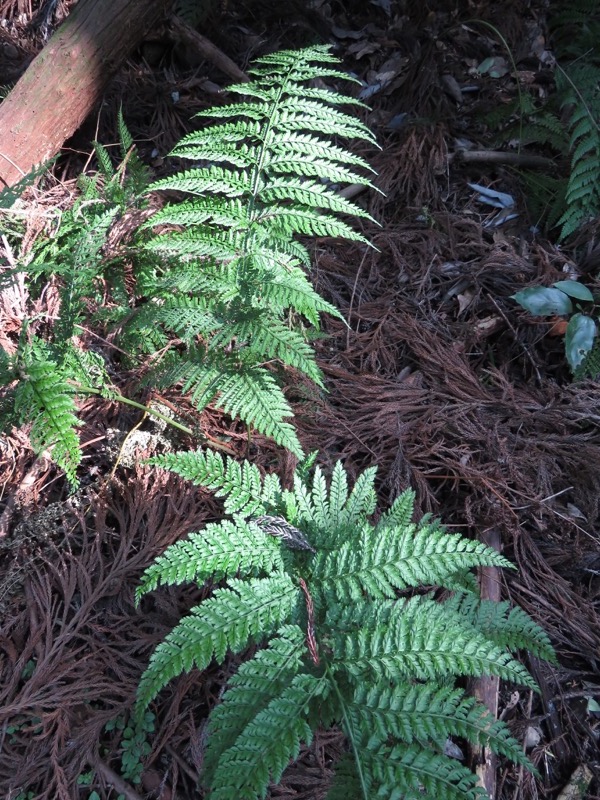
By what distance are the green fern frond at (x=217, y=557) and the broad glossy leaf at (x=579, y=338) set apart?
5.42 ft

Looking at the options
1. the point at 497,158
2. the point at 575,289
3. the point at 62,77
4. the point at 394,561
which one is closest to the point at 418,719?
the point at 394,561

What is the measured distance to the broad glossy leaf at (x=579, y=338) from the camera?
A: 2531 mm

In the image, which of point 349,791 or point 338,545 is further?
point 338,545

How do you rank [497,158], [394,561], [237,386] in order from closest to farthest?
[394,561], [237,386], [497,158]

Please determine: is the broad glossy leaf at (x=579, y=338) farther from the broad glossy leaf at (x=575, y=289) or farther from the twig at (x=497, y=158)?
the twig at (x=497, y=158)

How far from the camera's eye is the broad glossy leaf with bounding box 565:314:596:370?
A: 2531mm

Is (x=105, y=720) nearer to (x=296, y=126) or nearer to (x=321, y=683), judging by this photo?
(x=321, y=683)

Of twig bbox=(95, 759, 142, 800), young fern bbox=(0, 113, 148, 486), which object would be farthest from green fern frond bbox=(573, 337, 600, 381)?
twig bbox=(95, 759, 142, 800)

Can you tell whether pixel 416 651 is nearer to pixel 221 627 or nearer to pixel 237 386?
pixel 221 627

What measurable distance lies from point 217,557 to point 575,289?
81.7 inches

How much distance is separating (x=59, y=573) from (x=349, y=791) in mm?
1395

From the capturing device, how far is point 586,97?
300 centimetres

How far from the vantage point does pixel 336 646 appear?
1538 mm

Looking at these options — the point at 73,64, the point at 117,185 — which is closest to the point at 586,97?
the point at 117,185
